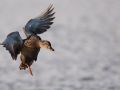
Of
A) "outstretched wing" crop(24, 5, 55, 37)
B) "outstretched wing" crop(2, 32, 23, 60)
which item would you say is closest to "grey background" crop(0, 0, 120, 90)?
"outstretched wing" crop(24, 5, 55, 37)

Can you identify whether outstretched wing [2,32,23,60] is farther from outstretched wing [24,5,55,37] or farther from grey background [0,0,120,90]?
grey background [0,0,120,90]

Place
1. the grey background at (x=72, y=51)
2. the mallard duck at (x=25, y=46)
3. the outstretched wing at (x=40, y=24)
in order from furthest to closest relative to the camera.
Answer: the grey background at (x=72, y=51), the outstretched wing at (x=40, y=24), the mallard duck at (x=25, y=46)

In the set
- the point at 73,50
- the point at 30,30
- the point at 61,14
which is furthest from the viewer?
the point at 61,14

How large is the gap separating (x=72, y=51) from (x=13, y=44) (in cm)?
591

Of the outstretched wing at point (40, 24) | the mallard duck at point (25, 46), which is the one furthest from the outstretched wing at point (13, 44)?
the outstretched wing at point (40, 24)

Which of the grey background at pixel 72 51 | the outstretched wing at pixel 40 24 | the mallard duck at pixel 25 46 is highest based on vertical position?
the grey background at pixel 72 51

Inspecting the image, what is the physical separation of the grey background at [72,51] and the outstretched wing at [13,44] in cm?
500

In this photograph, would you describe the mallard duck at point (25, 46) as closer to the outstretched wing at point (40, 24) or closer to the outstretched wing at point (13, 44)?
the outstretched wing at point (13, 44)

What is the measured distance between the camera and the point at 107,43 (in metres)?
9.73

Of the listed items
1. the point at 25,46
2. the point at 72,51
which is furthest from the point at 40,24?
the point at 72,51

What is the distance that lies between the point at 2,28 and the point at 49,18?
20.8ft

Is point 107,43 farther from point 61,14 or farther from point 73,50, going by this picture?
point 61,14

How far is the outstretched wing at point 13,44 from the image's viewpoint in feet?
11.2

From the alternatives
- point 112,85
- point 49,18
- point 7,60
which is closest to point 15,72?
point 7,60
